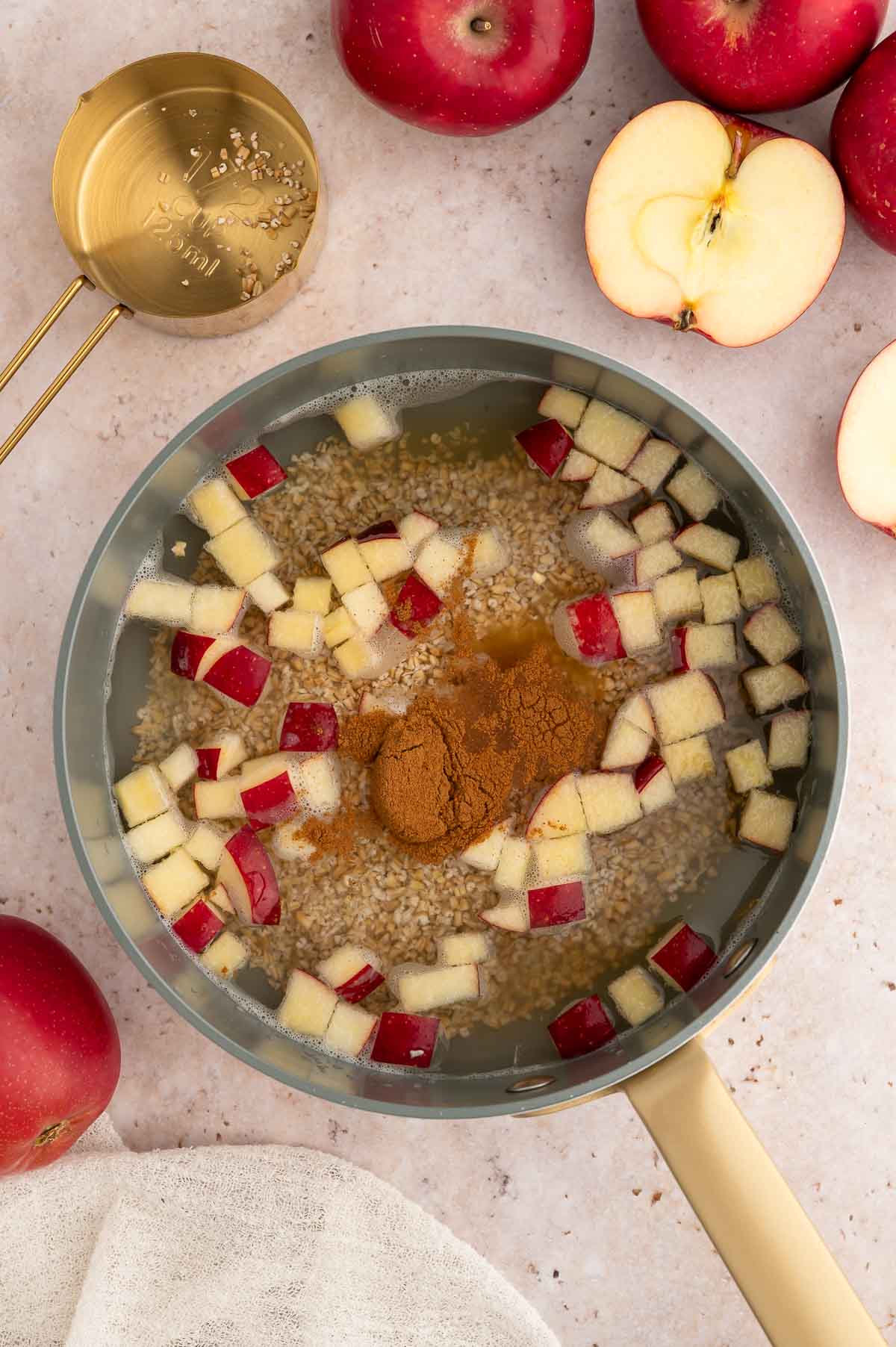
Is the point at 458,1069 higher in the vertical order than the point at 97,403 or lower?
lower

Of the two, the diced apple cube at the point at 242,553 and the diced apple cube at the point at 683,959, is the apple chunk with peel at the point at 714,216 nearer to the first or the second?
the diced apple cube at the point at 242,553

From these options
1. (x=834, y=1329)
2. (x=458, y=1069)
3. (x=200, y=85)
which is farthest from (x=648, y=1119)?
(x=200, y=85)

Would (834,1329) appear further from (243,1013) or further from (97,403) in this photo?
(97,403)

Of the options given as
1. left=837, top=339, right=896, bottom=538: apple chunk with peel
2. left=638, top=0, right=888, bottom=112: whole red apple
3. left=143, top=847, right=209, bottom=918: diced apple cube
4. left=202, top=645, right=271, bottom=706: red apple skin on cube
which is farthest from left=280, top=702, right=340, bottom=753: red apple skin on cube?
left=638, top=0, right=888, bottom=112: whole red apple

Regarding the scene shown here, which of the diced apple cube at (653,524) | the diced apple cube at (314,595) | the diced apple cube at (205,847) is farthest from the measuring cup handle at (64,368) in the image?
the diced apple cube at (653,524)

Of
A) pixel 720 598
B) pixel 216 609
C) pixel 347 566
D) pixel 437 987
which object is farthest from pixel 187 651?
pixel 720 598
